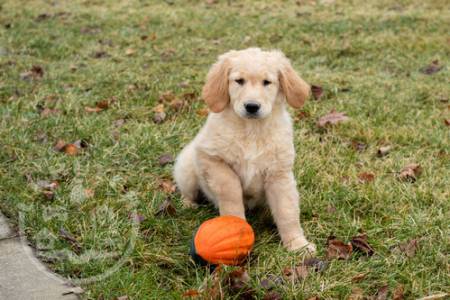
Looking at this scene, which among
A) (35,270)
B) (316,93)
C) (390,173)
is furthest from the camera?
(316,93)

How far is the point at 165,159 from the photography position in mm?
4156

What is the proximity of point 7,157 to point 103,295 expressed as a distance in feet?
6.12

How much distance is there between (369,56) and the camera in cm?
719

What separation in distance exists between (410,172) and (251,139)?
→ 1363mm

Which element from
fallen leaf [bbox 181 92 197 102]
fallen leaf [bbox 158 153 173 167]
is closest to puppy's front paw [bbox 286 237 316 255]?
fallen leaf [bbox 158 153 173 167]

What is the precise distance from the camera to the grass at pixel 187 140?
287cm

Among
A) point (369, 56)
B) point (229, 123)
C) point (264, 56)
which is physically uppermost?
point (264, 56)

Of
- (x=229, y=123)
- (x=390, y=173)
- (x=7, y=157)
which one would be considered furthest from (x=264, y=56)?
(x=7, y=157)

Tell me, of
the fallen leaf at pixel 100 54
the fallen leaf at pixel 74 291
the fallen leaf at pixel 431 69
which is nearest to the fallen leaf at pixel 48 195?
the fallen leaf at pixel 74 291

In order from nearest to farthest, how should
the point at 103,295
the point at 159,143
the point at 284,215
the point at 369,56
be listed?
1. the point at 103,295
2. the point at 284,215
3. the point at 159,143
4. the point at 369,56

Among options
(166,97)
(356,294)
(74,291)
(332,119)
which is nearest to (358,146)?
(332,119)

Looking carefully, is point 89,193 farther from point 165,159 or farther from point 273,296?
point 273,296

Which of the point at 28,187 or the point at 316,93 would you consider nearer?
the point at 28,187

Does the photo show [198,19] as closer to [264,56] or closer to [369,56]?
[369,56]
